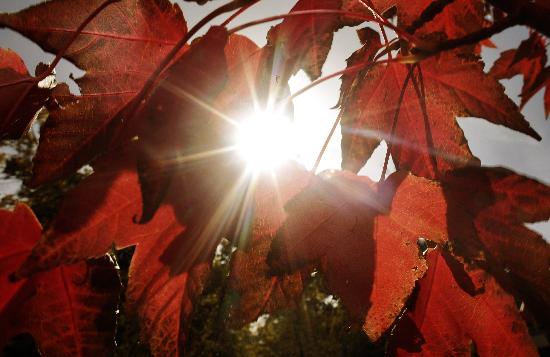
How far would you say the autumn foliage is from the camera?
35 centimetres

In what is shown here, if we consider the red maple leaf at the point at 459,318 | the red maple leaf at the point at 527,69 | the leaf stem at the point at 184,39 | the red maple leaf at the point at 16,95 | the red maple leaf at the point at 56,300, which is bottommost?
the red maple leaf at the point at 459,318

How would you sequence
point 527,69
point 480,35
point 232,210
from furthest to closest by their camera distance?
point 527,69
point 232,210
point 480,35

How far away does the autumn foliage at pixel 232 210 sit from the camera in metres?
0.35

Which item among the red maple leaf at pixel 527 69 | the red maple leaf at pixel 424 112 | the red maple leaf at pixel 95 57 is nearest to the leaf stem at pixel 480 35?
the red maple leaf at pixel 424 112

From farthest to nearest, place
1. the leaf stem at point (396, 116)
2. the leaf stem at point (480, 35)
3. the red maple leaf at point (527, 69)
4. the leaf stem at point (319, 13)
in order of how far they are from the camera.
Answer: the red maple leaf at point (527, 69) → the leaf stem at point (396, 116) → the leaf stem at point (319, 13) → the leaf stem at point (480, 35)

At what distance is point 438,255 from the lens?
507 mm

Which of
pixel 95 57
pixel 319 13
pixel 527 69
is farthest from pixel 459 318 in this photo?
pixel 527 69

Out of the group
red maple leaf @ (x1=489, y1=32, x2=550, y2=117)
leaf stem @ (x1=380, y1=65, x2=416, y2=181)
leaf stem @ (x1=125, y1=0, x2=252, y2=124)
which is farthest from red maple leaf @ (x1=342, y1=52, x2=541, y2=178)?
red maple leaf @ (x1=489, y1=32, x2=550, y2=117)

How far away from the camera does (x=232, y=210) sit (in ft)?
1.33

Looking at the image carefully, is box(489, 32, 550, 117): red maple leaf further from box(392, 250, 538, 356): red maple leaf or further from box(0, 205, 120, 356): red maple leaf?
box(0, 205, 120, 356): red maple leaf

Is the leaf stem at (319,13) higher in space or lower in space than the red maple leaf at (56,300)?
higher

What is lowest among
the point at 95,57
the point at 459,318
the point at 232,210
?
the point at 459,318

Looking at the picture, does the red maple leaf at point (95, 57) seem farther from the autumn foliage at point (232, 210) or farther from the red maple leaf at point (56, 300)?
the red maple leaf at point (56, 300)

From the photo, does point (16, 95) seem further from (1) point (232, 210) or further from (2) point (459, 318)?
(2) point (459, 318)
